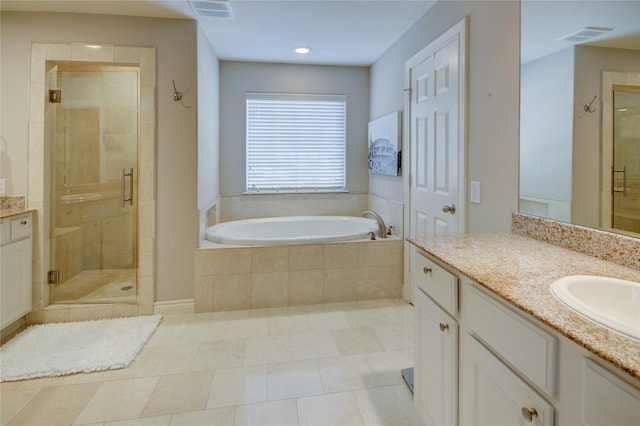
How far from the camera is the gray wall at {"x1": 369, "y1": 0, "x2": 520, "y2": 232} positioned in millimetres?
1786

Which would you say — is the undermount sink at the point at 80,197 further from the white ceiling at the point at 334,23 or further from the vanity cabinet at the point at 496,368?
the vanity cabinet at the point at 496,368

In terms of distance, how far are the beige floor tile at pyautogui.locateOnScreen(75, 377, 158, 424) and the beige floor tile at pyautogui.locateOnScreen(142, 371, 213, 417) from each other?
1.8 inches

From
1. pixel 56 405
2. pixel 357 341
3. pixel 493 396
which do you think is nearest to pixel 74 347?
pixel 56 405

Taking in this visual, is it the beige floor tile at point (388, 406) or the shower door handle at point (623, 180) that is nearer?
the shower door handle at point (623, 180)

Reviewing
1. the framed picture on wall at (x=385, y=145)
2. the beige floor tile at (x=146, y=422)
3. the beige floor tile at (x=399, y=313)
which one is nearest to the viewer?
the beige floor tile at (x=146, y=422)

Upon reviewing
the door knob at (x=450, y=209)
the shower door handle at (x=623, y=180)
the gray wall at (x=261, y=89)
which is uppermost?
the gray wall at (x=261, y=89)

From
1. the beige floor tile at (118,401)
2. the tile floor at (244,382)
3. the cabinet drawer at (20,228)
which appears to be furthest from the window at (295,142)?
the beige floor tile at (118,401)

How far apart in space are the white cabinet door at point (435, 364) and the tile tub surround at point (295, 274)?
152 centimetres

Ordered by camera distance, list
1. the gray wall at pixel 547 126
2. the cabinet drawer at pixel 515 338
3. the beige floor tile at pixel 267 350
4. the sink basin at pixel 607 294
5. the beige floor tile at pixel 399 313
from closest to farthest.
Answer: the cabinet drawer at pixel 515 338, the sink basin at pixel 607 294, the gray wall at pixel 547 126, the beige floor tile at pixel 267 350, the beige floor tile at pixel 399 313

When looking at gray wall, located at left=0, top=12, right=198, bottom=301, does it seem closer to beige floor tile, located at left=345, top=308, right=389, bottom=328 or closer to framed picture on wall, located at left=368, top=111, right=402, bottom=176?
beige floor tile, located at left=345, top=308, right=389, bottom=328

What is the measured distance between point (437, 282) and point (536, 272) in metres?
0.35

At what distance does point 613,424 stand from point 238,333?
89.7 inches

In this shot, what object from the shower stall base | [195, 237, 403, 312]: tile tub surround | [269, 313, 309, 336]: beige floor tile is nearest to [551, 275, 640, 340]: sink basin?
[269, 313, 309, 336]: beige floor tile

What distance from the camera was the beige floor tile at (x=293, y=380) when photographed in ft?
Answer: 6.12
